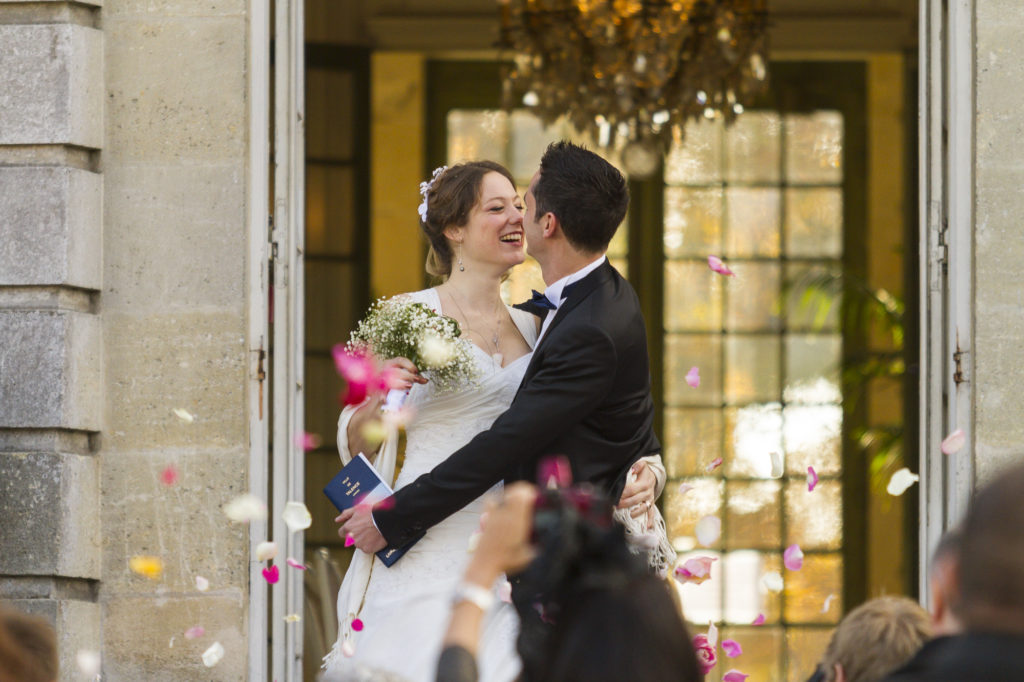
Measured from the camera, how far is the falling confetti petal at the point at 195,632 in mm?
4492

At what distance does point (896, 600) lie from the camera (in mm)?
2715

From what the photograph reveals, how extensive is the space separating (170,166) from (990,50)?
93.2 inches

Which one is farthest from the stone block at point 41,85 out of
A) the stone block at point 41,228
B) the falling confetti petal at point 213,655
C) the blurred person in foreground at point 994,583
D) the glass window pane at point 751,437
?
the glass window pane at point 751,437

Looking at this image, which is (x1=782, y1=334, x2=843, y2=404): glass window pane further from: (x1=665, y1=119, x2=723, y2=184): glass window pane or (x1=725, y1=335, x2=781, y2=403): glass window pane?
(x1=665, y1=119, x2=723, y2=184): glass window pane

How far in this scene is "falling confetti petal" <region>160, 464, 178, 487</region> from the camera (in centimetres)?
456

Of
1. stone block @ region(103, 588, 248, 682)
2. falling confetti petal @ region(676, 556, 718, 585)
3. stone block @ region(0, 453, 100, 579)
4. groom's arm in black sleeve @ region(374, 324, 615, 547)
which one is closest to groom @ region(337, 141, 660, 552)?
groom's arm in black sleeve @ region(374, 324, 615, 547)

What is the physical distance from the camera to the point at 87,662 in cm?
443

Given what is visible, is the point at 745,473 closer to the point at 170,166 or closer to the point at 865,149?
the point at 865,149

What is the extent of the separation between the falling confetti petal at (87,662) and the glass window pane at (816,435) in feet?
17.0

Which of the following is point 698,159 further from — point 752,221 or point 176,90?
point 176,90

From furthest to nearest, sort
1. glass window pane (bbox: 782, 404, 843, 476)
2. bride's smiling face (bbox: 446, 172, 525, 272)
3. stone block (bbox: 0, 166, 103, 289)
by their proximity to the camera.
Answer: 1. glass window pane (bbox: 782, 404, 843, 476)
2. stone block (bbox: 0, 166, 103, 289)
3. bride's smiling face (bbox: 446, 172, 525, 272)

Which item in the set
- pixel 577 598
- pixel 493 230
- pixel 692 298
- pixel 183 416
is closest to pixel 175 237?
pixel 183 416

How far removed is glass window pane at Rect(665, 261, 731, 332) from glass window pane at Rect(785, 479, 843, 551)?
1.01 meters

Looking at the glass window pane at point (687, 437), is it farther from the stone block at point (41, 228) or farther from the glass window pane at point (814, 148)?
the stone block at point (41, 228)
